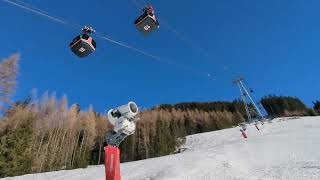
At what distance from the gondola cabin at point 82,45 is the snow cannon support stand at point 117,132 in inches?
71.1

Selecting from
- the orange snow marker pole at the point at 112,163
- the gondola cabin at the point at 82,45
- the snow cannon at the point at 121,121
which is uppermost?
the gondola cabin at the point at 82,45

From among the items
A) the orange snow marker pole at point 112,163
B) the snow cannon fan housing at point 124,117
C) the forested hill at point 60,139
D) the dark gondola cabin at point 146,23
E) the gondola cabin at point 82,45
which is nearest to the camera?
the orange snow marker pole at point 112,163

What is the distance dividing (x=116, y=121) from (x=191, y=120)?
5737cm

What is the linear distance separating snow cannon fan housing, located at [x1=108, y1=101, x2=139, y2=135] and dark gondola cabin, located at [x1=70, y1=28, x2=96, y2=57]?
180cm

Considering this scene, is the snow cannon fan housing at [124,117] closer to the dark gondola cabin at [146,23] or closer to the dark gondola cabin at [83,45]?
the dark gondola cabin at [83,45]

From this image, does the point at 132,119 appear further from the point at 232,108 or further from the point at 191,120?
the point at 232,108

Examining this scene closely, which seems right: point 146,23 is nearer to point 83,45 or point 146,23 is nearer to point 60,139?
point 83,45

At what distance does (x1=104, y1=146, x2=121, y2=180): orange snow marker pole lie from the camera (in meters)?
7.59

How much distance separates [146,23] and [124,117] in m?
3.31

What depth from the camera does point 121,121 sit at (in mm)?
7922

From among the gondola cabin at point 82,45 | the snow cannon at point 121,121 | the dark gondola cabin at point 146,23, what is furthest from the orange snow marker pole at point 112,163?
the dark gondola cabin at point 146,23

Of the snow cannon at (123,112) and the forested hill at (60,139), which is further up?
the forested hill at (60,139)

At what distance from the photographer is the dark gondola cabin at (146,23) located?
9.47 meters

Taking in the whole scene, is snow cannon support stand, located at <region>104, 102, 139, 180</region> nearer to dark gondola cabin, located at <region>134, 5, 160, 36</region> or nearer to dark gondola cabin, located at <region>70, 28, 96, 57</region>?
dark gondola cabin, located at <region>70, 28, 96, 57</region>
